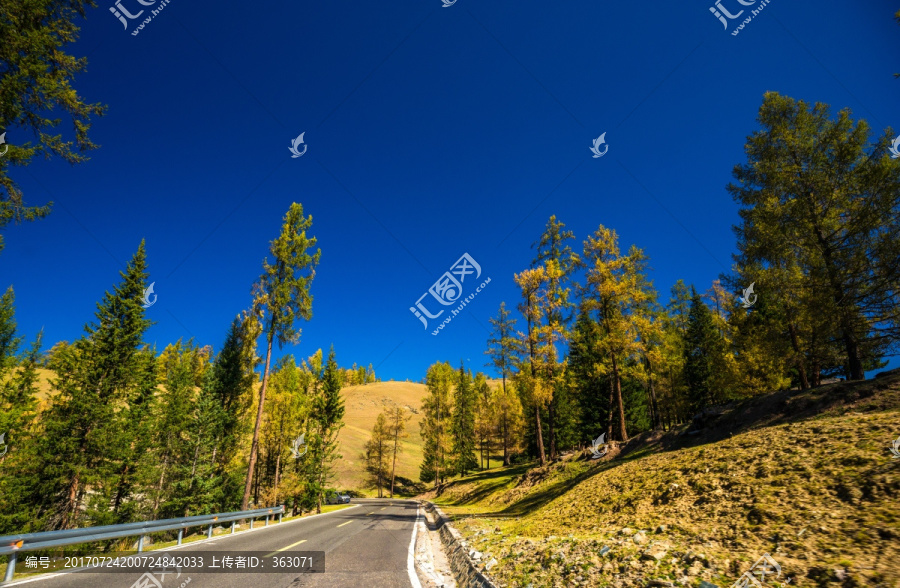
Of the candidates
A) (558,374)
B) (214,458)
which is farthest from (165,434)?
(558,374)

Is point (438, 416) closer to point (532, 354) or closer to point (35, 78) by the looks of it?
point (532, 354)

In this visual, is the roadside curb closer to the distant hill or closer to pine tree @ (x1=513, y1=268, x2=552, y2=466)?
pine tree @ (x1=513, y1=268, x2=552, y2=466)

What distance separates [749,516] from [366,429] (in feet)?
295

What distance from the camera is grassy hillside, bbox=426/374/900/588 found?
4.24 m

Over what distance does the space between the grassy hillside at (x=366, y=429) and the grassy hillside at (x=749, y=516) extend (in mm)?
39472

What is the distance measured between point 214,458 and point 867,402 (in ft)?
127

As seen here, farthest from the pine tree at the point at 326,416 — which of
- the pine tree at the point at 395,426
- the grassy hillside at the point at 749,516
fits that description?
the grassy hillside at the point at 749,516

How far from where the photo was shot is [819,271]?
1381 centimetres

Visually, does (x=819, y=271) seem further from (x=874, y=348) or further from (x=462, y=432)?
(x=462, y=432)

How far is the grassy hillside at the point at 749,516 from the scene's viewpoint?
4.24 meters

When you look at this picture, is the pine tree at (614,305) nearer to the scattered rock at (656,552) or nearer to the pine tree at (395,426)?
the scattered rock at (656,552)

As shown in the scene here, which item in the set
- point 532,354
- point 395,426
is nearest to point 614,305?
point 532,354

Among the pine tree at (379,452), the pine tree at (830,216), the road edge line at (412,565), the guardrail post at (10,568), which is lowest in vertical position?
the road edge line at (412,565)

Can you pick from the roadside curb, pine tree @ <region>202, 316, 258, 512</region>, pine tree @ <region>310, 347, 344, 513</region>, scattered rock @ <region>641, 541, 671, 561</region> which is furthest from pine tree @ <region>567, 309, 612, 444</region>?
scattered rock @ <region>641, 541, 671, 561</region>
